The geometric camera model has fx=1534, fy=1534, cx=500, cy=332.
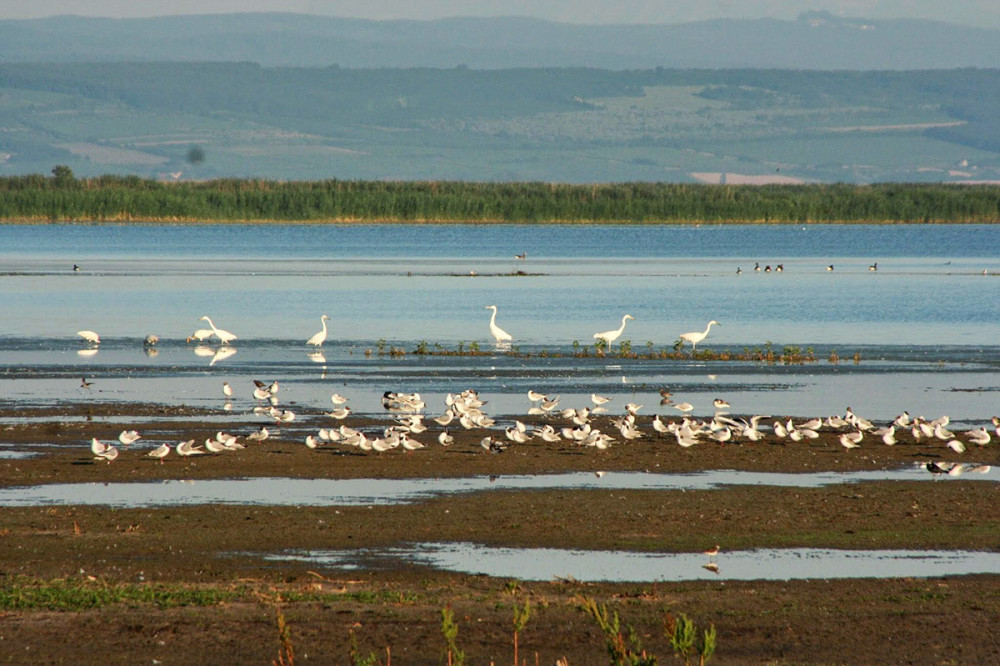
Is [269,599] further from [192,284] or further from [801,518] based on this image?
[192,284]

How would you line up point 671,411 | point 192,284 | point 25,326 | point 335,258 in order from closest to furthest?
point 671,411 < point 25,326 < point 192,284 < point 335,258

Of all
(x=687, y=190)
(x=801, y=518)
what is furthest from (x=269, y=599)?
(x=687, y=190)

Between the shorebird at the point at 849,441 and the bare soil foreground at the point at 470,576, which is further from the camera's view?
the shorebird at the point at 849,441

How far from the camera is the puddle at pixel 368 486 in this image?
15.3 metres

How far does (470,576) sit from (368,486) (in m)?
4.37

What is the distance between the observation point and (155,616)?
10789mm

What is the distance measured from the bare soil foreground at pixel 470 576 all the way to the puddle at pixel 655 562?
21 centimetres

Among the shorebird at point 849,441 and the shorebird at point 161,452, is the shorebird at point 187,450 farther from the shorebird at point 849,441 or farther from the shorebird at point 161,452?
the shorebird at point 849,441

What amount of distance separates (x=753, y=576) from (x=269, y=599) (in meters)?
3.83

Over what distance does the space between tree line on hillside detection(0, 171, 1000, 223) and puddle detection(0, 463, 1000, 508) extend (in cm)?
8969

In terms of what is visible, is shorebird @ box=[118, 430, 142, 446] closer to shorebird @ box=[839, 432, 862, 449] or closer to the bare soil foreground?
the bare soil foreground

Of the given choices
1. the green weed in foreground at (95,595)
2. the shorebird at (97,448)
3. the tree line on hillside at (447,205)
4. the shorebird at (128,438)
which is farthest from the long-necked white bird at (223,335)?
the tree line on hillside at (447,205)

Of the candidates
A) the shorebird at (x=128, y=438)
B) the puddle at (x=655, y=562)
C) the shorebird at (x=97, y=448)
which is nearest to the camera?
the puddle at (x=655, y=562)

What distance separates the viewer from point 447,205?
109 m
